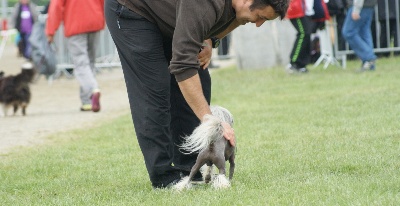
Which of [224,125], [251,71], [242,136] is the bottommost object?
[251,71]

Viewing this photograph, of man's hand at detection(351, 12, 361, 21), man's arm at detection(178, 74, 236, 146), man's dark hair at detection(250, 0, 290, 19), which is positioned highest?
man's dark hair at detection(250, 0, 290, 19)

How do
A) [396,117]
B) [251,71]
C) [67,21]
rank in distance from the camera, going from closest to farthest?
[396,117] → [67,21] → [251,71]

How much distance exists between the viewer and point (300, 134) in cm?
879

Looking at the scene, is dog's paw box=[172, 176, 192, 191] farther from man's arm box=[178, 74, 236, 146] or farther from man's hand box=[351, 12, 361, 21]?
man's hand box=[351, 12, 361, 21]

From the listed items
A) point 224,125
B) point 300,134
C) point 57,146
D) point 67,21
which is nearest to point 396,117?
point 300,134

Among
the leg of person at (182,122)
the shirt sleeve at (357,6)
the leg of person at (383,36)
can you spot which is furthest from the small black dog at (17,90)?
the leg of person at (383,36)

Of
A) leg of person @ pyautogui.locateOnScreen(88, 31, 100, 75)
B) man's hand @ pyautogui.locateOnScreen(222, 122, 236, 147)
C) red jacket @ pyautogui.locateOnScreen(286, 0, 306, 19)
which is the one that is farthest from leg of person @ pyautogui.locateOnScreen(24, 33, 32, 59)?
man's hand @ pyautogui.locateOnScreen(222, 122, 236, 147)

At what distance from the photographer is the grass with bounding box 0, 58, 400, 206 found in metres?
5.65

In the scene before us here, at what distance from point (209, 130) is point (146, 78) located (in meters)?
0.66

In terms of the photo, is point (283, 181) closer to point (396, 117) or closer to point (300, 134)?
point (300, 134)

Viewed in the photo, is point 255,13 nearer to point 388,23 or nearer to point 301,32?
point 301,32

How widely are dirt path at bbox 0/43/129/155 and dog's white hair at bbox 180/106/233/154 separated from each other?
375 centimetres

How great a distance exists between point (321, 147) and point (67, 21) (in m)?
5.86

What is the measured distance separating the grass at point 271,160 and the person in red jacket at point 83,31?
1.17 meters
